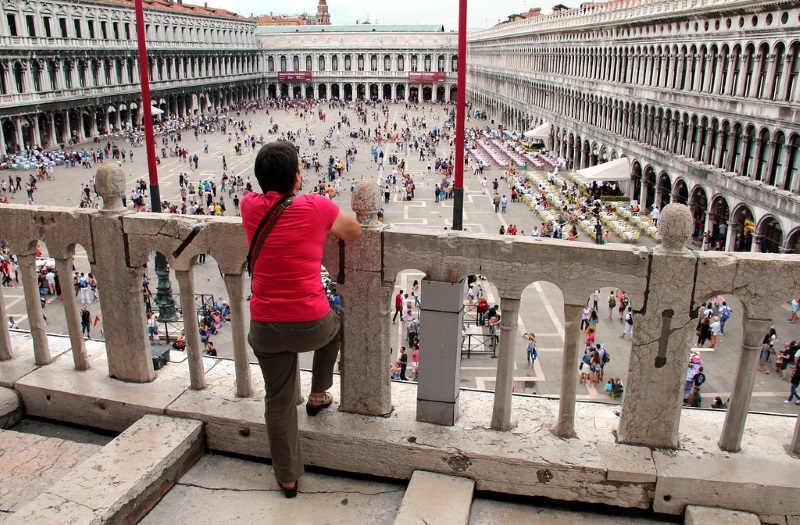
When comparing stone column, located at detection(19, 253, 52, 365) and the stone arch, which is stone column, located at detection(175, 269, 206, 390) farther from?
the stone arch

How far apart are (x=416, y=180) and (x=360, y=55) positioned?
8067 cm

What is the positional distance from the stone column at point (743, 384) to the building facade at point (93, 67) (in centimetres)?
5417

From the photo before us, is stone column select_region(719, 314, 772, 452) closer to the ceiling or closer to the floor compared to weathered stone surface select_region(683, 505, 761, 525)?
closer to the ceiling

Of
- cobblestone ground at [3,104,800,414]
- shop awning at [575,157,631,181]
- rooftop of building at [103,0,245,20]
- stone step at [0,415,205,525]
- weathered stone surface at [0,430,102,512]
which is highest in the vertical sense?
rooftop of building at [103,0,245,20]

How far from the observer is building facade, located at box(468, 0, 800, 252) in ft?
87.9

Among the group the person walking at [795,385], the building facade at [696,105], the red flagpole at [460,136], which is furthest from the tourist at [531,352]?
the building facade at [696,105]

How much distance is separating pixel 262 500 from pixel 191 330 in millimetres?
1910

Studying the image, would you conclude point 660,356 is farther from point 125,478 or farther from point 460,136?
point 125,478

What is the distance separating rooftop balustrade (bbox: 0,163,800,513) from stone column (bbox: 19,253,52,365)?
7.3 inches

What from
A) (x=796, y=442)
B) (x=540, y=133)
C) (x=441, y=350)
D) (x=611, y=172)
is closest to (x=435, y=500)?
(x=441, y=350)

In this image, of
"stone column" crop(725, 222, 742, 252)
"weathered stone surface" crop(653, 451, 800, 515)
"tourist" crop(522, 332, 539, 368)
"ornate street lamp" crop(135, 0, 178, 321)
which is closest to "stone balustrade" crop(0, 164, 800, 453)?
"weathered stone surface" crop(653, 451, 800, 515)

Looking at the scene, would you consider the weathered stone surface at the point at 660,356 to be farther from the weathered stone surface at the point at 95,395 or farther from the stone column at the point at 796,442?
the weathered stone surface at the point at 95,395

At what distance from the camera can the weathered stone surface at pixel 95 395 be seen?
6.68m

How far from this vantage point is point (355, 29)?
410 feet
